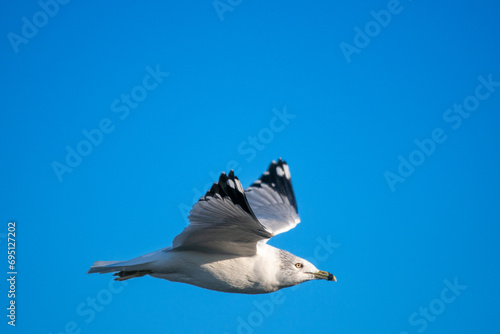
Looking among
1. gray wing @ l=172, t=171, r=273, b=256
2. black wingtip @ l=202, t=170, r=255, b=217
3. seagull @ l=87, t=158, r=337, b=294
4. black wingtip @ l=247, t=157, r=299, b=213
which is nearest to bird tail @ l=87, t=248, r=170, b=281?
seagull @ l=87, t=158, r=337, b=294

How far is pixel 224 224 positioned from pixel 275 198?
2977mm

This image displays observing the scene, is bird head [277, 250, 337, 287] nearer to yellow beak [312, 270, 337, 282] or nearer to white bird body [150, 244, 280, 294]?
yellow beak [312, 270, 337, 282]

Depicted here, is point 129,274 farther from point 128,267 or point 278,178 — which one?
point 278,178

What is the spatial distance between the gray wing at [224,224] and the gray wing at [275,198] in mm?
1543

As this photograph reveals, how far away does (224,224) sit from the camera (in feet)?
21.2

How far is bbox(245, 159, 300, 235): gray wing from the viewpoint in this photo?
8656mm

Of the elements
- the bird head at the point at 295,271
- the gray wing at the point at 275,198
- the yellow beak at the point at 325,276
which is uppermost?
the gray wing at the point at 275,198

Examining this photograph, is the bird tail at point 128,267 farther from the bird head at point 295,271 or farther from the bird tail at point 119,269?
the bird head at point 295,271

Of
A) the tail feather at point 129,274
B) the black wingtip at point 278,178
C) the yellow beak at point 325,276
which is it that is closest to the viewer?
the tail feather at point 129,274

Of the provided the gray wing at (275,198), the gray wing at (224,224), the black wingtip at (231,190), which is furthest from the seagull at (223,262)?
the gray wing at (275,198)

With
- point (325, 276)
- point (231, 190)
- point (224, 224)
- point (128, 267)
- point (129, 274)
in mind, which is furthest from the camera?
point (325, 276)

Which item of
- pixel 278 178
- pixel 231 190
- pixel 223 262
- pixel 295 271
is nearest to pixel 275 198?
pixel 278 178

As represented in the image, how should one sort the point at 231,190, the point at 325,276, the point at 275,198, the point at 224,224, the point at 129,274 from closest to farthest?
the point at 231,190 → the point at 224,224 → the point at 129,274 → the point at 325,276 → the point at 275,198

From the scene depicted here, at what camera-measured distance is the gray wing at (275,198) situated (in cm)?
866
